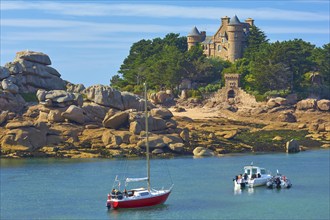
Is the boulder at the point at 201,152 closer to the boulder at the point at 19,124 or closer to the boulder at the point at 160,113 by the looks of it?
the boulder at the point at 160,113

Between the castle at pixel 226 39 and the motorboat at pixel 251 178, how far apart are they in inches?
3224

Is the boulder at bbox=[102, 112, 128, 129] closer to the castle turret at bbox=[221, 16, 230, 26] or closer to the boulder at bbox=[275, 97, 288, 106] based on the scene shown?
the boulder at bbox=[275, 97, 288, 106]

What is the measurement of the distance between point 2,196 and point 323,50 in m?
95.1

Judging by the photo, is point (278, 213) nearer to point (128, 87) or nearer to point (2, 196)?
point (2, 196)

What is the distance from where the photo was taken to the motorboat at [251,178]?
88.1 meters

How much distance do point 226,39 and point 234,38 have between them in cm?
383

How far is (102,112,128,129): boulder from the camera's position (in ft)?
378

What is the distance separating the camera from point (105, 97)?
4806 inches

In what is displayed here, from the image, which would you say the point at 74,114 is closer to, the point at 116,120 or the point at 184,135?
the point at 116,120

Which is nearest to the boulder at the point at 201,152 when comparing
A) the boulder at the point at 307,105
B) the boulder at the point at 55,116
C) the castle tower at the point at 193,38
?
the boulder at the point at 55,116

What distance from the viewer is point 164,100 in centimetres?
15838

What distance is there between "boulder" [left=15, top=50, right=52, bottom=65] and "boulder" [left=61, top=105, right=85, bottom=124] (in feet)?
54.7

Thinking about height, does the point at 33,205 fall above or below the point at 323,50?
below

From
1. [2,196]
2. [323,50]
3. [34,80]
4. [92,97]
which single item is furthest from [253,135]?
[2,196]
